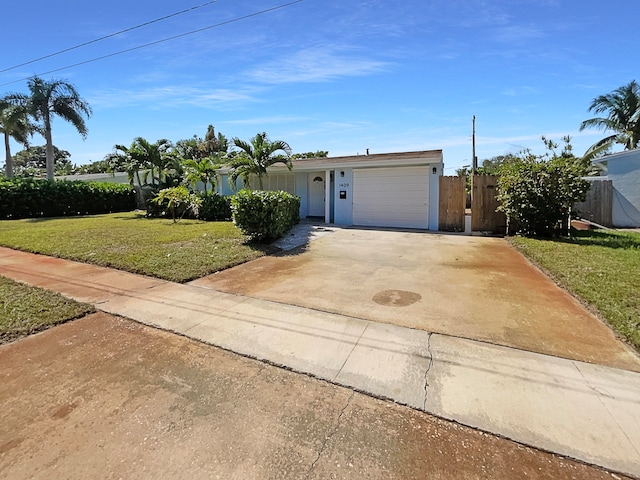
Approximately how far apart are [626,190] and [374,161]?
949 cm

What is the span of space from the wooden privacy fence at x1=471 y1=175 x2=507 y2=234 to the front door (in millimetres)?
7122

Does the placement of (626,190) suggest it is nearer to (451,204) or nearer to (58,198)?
(451,204)

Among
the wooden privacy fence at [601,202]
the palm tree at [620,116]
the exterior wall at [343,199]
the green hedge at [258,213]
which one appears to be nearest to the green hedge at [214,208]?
the exterior wall at [343,199]

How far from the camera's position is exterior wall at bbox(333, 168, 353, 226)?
46.6 feet

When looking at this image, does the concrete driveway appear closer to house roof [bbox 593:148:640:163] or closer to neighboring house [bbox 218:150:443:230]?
neighboring house [bbox 218:150:443:230]

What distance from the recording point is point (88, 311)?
182 inches

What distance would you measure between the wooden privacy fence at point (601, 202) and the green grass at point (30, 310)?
1608 cm

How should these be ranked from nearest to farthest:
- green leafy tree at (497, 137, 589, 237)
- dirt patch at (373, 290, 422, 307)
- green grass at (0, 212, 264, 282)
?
dirt patch at (373, 290, 422, 307) → green grass at (0, 212, 264, 282) → green leafy tree at (497, 137, 589, 237)

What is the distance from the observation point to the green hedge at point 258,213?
8727 millimetres

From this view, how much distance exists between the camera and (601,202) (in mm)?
13344

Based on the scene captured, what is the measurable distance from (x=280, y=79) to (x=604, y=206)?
13.2 metres

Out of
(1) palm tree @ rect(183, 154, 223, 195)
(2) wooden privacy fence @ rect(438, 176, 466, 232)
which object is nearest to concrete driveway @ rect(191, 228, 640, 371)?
(2) wooden privacy fence @ rect(438, 176, 466, 232)

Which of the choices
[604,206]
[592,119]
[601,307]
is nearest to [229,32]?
[601,307]

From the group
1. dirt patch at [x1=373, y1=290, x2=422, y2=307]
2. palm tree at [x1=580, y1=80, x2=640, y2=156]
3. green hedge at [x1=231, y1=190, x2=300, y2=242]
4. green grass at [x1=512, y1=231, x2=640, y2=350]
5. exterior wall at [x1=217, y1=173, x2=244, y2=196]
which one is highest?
palm tree at [x1=580, y1=80, x2=640, y2=156]
